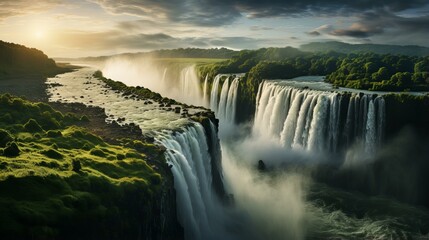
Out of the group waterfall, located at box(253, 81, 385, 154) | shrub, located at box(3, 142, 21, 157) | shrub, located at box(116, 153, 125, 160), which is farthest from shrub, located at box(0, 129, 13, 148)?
waterfall, located at box(253, 81, 385, 154)

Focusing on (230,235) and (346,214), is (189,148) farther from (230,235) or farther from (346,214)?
(346,214)

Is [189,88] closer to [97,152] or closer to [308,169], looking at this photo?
[308,169]

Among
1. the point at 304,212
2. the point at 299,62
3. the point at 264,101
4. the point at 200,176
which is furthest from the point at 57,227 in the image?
the point at 299,62

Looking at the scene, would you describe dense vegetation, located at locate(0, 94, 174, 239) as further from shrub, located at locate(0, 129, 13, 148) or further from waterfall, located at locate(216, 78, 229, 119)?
waterfall, located at locate(216, 78, 229, 119)

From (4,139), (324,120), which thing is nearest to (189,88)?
(324,120)

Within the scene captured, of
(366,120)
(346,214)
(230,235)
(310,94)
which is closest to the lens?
(230,235)

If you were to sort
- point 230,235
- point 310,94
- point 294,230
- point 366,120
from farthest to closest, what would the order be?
point 310,94
point 366,120
point 294,230
point 230,235
